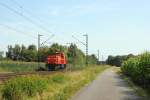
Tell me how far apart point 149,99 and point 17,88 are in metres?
8.31

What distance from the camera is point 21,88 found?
65.2ft

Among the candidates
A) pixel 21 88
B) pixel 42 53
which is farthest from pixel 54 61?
pixel 42 53

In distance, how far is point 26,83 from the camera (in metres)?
20.9

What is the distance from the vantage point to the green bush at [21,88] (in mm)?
18766

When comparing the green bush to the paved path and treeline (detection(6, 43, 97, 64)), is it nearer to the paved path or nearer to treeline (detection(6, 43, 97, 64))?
the paved path

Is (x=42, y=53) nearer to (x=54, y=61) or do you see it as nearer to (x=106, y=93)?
(x=54, y=61)

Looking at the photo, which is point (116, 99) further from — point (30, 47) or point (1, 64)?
point (30, 47)

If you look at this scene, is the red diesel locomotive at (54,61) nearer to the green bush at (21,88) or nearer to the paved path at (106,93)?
the paved path at (106,93)

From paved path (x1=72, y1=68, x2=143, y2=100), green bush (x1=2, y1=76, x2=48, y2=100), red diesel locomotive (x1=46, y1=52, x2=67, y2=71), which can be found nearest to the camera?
green bush (x1=2, y1=76, x2=48, y2=100)

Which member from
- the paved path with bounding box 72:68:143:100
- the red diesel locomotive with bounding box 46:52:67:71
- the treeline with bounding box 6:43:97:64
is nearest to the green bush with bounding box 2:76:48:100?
the paved path with bounding box 72:68:143:100

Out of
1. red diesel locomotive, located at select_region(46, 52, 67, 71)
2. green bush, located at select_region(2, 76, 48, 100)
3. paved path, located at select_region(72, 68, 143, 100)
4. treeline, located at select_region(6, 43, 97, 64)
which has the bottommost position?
paved path, located at select_region(72, 68, 143, 100)

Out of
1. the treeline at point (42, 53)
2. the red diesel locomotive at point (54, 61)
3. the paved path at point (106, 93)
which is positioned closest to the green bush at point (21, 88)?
the paved path at point (106, 93)

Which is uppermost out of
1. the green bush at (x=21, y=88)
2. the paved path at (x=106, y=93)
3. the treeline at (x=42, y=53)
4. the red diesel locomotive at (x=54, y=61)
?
the treeline at (x=42, y=53)

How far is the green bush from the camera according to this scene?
18.8 metres
